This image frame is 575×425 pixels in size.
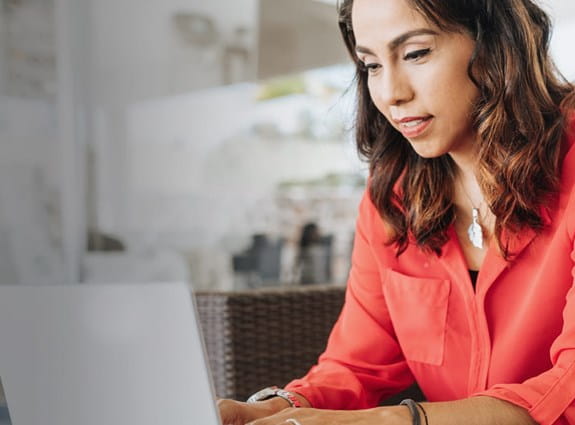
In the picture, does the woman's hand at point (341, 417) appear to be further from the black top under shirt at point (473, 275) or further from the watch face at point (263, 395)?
the black top under shirt at point (473, 275)

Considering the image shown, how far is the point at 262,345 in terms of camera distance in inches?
73.2

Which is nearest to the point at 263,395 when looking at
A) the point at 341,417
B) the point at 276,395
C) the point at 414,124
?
the point at 276,395

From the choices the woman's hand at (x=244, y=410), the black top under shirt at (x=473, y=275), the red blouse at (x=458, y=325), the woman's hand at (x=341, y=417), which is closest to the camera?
the woman's hand at (x=341, y=417)

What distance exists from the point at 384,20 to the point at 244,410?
0.63 meters

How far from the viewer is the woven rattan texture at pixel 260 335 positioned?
1813 mm

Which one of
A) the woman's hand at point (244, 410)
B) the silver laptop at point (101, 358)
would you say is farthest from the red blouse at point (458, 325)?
the silver laptop at point (101, 358)

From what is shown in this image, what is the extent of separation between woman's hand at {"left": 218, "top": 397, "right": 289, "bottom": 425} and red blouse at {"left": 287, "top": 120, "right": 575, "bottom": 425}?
125 mm

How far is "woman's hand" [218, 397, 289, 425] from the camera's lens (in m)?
1.01

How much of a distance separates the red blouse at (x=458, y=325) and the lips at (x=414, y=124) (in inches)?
9.3

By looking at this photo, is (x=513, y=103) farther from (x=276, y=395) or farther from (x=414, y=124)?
(x=276, y=395)

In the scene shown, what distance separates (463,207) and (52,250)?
2208mm

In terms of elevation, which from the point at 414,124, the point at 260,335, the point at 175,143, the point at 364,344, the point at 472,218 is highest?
the point at 414,124

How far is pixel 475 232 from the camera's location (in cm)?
134

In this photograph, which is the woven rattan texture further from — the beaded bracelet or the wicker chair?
the beaded bracelet
